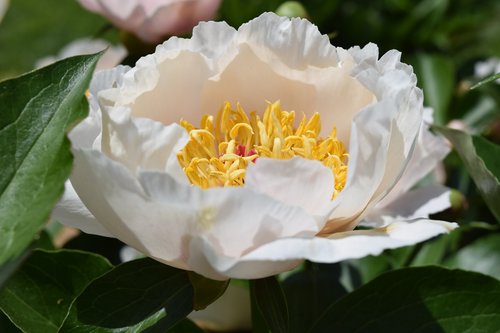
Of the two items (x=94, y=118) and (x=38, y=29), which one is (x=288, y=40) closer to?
(x=94, y=118)

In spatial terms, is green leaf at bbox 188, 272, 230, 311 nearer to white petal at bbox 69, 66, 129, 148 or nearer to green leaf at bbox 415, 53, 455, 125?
white petal at bbox 69, 66, 129, 148

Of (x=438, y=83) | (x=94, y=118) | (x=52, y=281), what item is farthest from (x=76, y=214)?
(x=438, y=83)

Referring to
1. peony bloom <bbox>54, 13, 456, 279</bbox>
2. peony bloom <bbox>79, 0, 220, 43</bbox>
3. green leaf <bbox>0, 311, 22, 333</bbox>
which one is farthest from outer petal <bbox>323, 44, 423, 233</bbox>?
peony bloom <bbox>79, 0, 220, 43</bbox>

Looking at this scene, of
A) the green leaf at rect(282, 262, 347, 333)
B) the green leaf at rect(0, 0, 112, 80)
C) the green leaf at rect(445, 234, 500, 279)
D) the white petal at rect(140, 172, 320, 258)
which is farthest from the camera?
the green leaf at rect(0, 0, 112, 80)

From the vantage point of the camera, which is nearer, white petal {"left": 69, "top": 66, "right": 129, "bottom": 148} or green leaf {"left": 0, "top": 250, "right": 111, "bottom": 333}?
white petal {"left": 69, "top": 66, "right": 129, "bottom": 148}

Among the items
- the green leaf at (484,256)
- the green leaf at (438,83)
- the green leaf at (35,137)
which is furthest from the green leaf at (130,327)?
the green leaf at (438,83)

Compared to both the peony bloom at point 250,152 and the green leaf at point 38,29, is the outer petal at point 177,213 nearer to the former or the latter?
the peony bloom at point 250,152
